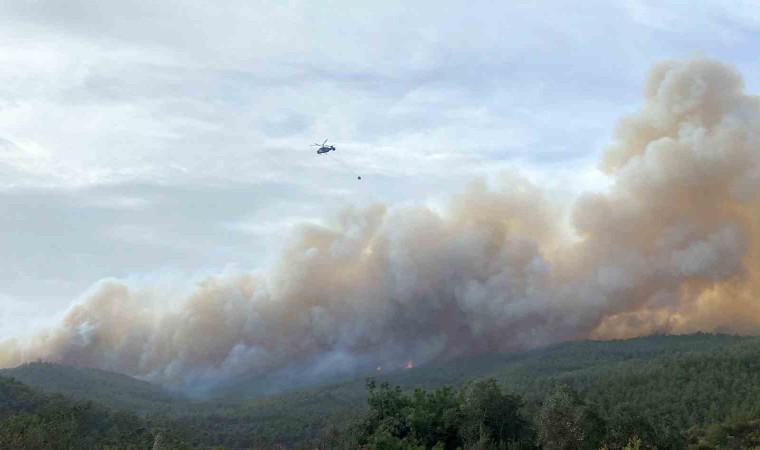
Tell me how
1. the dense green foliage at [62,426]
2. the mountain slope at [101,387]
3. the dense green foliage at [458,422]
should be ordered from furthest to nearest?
1. the mountain slope at [101,387]
2. the dense green foliage at [62,426]
3. the dense green foliage at [458,422]

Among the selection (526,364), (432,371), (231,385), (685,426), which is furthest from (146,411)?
(685,426)

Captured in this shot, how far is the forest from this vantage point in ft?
Result: 131

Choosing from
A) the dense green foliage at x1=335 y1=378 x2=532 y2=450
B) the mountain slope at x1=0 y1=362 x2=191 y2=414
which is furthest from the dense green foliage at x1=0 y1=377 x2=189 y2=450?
the mountain slope at x1=0 y1=362 x2=191 y2=414

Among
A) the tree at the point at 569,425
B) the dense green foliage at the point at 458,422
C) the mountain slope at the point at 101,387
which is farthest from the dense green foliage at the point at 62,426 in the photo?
the mountain slope at the point at 101,387

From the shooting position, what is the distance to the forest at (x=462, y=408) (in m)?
40.1

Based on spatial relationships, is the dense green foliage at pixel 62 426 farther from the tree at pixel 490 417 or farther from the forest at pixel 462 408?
the tree at pixel 490 417

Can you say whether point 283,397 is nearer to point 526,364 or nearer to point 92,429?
point 526,364

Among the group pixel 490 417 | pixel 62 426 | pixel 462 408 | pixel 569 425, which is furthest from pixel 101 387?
pixel 569 425

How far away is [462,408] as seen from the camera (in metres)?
43.2

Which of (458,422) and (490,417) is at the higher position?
(490,417)

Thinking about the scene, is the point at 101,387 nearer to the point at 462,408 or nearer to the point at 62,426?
the point at 62,426

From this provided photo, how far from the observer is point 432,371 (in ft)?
406

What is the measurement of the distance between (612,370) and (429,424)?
156 ft

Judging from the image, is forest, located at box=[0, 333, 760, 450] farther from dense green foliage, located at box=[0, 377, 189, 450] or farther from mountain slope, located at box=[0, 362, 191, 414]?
mountain slope, located at box=[0, 362, 191, 414]
